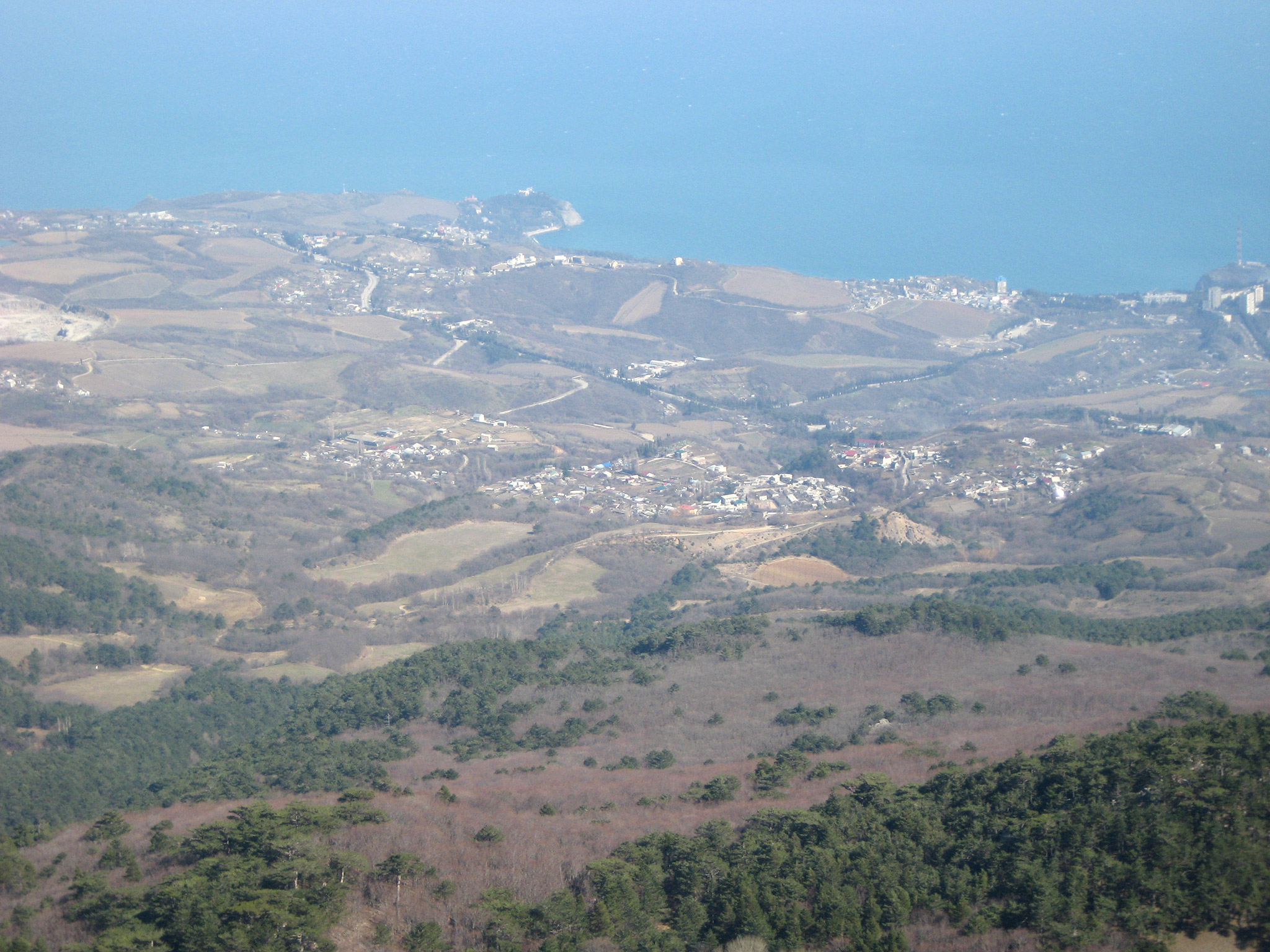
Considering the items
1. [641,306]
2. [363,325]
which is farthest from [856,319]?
[363,325]

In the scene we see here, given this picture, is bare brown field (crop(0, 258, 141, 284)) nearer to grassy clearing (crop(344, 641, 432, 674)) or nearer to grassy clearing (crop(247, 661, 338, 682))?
grassy clearing (crop(247, 661, 338, 682))

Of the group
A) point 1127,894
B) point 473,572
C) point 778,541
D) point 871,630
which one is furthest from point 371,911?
point 778,541

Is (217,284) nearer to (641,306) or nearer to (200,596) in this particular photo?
(641,306)

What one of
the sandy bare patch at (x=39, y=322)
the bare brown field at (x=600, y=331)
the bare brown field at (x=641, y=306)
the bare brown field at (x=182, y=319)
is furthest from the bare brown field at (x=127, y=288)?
the bare brown field at (x=641, y=306)

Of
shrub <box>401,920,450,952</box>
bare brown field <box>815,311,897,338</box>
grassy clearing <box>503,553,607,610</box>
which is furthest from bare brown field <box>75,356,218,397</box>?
shrub <box>401,920,450,952</box>

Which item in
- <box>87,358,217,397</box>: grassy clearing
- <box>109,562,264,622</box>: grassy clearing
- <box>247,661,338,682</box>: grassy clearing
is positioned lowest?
<box>247,661,338,682</box>: grassy clearing
